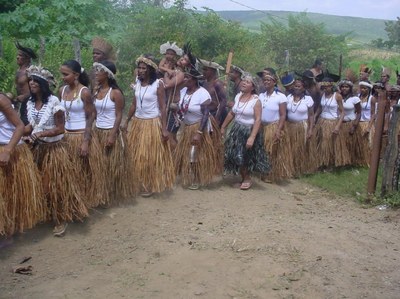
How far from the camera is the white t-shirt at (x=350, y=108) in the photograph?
835 centimetres

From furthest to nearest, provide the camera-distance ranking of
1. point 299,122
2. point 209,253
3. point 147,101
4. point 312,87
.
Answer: point 312,87
point 299,122
point 147,101
point 209,253

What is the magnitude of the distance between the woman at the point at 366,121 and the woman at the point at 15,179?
5639 mm

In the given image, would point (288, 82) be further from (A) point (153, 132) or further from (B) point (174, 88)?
(A) point (153, 132)

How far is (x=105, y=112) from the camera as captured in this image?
5.58 meters

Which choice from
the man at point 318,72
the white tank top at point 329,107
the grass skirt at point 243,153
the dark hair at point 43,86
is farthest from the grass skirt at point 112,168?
the man at point 318,72

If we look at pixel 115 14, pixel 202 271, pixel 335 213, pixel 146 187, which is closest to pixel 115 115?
pixel 146 187

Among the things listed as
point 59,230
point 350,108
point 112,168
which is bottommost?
point 59,230

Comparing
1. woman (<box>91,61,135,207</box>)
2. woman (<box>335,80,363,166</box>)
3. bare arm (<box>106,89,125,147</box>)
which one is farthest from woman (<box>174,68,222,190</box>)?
woman (<box>335,80,363,166</box>)

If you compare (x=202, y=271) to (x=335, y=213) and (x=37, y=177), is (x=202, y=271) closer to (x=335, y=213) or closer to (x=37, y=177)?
(x=37, y=177)

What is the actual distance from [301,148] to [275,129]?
2.81ft

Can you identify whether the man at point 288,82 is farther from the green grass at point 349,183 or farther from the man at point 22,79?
the man at point 22,79

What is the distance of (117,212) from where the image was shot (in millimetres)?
5648

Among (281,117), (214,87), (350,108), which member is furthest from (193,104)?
(350,108)

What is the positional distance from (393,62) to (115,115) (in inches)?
809
